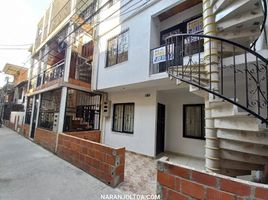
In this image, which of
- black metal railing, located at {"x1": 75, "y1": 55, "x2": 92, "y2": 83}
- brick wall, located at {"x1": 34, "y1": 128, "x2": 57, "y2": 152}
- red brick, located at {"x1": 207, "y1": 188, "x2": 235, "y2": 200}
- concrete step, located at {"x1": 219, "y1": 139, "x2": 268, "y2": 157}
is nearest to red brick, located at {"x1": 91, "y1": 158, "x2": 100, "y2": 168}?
concrete step, located at {"x1": 219, "y1": 139, "x2": 268, "y2": 157}

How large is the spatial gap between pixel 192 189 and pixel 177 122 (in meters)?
5.12

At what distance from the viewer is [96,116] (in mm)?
8359

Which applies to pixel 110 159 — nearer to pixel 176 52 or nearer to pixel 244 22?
pixel 176 52

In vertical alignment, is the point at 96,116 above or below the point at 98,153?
above

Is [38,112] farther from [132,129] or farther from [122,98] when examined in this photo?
[132,129]

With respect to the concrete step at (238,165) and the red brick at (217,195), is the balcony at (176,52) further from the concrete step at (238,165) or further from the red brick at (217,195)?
the red brick at (217,195)

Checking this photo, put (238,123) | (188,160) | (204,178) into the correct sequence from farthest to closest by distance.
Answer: (188,160), (238,123), (204,178)

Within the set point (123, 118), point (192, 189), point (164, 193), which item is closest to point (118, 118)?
point (123, 118)

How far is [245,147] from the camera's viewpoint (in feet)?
9.23

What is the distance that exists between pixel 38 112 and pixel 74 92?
2.74 m

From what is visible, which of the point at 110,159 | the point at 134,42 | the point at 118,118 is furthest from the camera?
the point at 118,118

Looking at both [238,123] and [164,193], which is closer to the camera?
[164,193]

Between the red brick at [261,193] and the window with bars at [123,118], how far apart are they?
5.73 m

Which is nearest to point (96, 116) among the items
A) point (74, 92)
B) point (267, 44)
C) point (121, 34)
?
point (74, 92)
